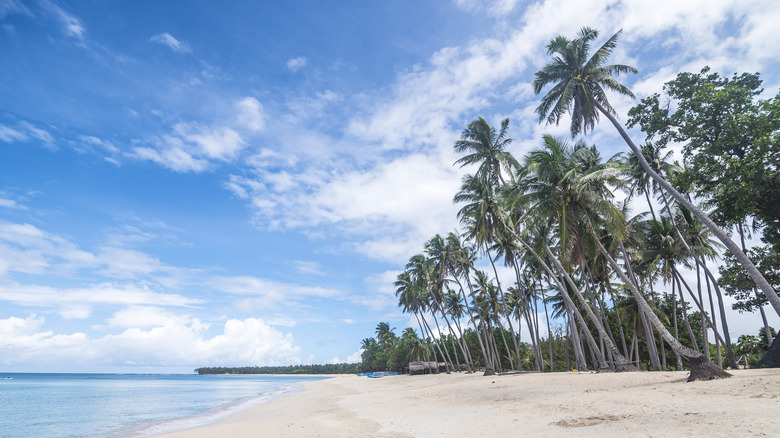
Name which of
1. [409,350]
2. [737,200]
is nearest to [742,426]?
[737,200]

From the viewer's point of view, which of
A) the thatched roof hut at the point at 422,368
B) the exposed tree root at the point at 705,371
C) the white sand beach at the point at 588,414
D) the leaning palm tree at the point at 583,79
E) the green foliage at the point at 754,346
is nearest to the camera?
the white sand beach at the point at 588,414

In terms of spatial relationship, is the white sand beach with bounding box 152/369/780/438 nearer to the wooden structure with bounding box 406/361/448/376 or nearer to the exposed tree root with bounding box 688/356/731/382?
the exposed tree root with bounding box 688/356/731/382

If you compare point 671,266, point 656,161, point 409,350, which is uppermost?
point 656,161

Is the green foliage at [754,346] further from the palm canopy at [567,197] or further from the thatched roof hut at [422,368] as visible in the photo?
the thatched roof hut at [422,368]

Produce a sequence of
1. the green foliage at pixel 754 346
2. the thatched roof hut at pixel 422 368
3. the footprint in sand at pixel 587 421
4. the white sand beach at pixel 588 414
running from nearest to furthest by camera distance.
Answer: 1. the white sand beach at pixel 588 414
2. the footprint in sand at pixel 587 421
3. the green foliage at pixel 754 346
4. the thatched roof hut at pixel 422 368

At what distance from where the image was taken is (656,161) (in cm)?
2314

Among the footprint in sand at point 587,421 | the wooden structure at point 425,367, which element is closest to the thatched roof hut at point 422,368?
the wooden structure at point 425,367

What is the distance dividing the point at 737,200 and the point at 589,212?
5.51 meters

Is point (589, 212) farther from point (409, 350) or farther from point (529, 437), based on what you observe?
point (409, 350)

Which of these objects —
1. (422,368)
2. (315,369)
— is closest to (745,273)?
(422,368)

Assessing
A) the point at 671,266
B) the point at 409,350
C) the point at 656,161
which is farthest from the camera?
the point at 409,350

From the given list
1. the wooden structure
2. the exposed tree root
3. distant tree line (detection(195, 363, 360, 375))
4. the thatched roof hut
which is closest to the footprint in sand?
the exposed tree root

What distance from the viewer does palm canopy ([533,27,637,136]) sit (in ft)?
60.1

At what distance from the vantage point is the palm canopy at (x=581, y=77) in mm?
18328
